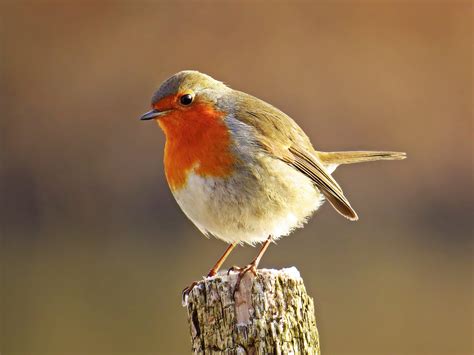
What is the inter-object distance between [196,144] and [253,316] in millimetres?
1290

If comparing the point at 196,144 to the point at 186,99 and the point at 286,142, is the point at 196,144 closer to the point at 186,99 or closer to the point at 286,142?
the point at 186,99

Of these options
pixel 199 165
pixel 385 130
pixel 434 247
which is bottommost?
pixel 434 247

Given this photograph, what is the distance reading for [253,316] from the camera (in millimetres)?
4043

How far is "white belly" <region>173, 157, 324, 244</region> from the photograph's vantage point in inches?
193

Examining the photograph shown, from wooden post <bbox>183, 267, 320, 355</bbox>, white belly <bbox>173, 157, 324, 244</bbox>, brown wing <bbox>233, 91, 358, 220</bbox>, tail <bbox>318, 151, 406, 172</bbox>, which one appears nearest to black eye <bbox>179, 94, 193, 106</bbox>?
brown wing <bbox>233, 91, 358, 220</bbox>

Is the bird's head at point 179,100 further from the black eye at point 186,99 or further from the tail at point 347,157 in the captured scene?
the tail at point 347,157

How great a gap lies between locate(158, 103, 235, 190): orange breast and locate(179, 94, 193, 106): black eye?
4 cm

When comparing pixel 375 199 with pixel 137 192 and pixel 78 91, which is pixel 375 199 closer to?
pixel 137 192

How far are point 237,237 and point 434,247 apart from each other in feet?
28.5

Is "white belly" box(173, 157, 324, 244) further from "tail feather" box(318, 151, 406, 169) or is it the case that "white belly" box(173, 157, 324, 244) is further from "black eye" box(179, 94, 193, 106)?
"tail feather" box(318, 151, 406, 169)

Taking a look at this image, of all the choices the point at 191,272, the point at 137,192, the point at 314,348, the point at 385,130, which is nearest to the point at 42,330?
the point at 191,272

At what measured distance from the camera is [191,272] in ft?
37.5

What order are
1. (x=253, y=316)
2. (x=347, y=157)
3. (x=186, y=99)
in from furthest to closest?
(x=347, y=157) → (x=186, y=99) → (x=253, y=316)

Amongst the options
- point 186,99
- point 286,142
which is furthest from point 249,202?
point 186,99
